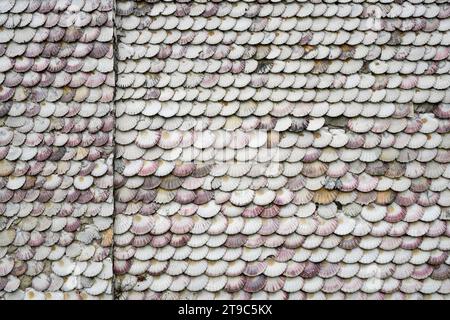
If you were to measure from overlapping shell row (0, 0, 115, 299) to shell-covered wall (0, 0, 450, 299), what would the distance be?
0.01 meters

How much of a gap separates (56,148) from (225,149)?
4.28ft

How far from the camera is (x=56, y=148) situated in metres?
3.77

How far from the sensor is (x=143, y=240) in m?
3.81

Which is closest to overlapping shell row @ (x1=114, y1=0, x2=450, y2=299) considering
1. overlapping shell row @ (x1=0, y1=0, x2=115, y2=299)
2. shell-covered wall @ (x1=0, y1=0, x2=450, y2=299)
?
shell-covered wall @ (x1=0, y1=0, x2=450, y2=299)

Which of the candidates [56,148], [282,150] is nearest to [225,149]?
[282,150]

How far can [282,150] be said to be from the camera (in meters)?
3.91

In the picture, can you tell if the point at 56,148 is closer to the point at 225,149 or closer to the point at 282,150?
the point at 225,149

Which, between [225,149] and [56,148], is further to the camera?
[225,149]

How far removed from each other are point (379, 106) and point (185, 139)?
5.15ft

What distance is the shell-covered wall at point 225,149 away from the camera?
3.75 metres

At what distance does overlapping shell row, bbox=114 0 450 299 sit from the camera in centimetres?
381

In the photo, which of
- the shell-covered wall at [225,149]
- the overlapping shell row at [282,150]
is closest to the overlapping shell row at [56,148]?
the shell-covered wall at [225,149]

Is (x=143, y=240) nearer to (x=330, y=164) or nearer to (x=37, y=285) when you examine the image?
(x=37, y=285)
